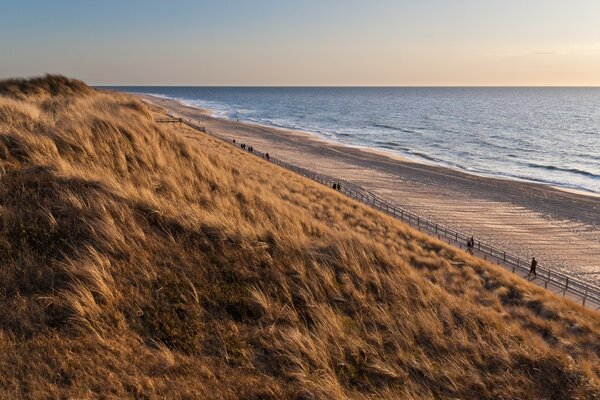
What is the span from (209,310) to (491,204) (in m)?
34.4

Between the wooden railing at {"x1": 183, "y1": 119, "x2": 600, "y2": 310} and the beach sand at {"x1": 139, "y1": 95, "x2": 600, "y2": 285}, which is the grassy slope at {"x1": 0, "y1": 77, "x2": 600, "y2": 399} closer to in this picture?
the wooden railing at {"x1": 183, "y1": 119, "x2": 600, "y2": 310}

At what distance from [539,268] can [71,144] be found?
21.4 m

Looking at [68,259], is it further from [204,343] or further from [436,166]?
[436,166]

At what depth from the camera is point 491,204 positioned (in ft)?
117

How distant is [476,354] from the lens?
718cm

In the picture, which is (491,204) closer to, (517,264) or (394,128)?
(517,264)

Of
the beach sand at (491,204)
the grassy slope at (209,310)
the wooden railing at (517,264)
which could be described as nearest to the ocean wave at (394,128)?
the beach sand at (491,204)

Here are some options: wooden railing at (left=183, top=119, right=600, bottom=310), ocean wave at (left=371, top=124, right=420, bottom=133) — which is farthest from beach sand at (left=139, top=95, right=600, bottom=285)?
ocean wave at (left=371, top=124, right=420, bottom=133)

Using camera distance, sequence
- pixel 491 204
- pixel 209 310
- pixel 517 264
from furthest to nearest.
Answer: pixel 491 204
pixel 517 264
pixel 209 310

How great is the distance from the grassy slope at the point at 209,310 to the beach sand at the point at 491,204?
1601 centimetres

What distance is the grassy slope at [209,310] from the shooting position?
520cm

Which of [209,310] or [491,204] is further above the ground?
[209,310]

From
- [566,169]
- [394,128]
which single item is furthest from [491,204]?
[394,128]

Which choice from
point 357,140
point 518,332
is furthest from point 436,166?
point 518,332
